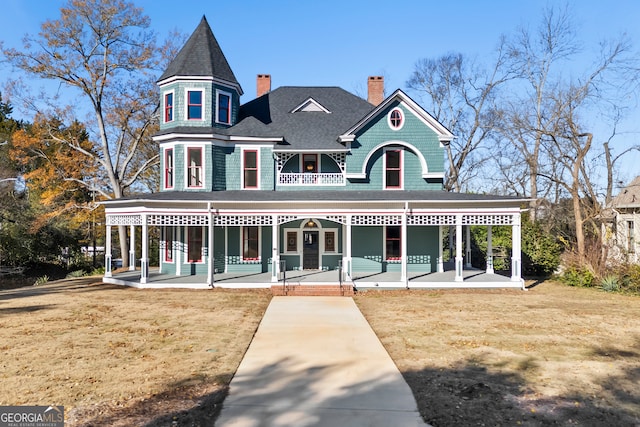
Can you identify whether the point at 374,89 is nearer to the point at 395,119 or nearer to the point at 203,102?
the point at 395,119

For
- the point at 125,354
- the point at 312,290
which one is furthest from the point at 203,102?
the point at 125,354

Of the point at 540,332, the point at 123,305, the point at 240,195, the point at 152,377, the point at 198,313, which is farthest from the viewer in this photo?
the point at 240,195

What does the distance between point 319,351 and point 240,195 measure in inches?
465

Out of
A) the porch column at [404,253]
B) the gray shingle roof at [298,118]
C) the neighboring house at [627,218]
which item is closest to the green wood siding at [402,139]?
the gray shingle roof at [298,118]

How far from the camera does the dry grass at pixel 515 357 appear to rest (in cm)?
649

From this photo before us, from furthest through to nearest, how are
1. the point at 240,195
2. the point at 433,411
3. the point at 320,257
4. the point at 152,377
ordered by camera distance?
the point at 320,257, the point at 240,195, the point at 152,377, the point at 433,411

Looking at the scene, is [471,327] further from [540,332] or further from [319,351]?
[319,351]

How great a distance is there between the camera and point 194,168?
2152cm

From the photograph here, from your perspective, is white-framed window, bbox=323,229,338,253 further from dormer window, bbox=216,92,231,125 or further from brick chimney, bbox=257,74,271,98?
brick chimney, bbox=257,74,271,98

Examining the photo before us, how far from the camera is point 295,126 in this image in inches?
931

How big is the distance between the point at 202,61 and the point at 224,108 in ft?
8.53

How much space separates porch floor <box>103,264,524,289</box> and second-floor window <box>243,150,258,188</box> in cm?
462

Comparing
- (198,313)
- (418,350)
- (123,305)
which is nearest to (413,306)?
(418,350)

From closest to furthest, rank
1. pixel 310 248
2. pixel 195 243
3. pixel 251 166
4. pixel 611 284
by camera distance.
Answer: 1. pixel 611 284
2. pixel 195 243
3. pixel 310 248
4. pixel 251 166
